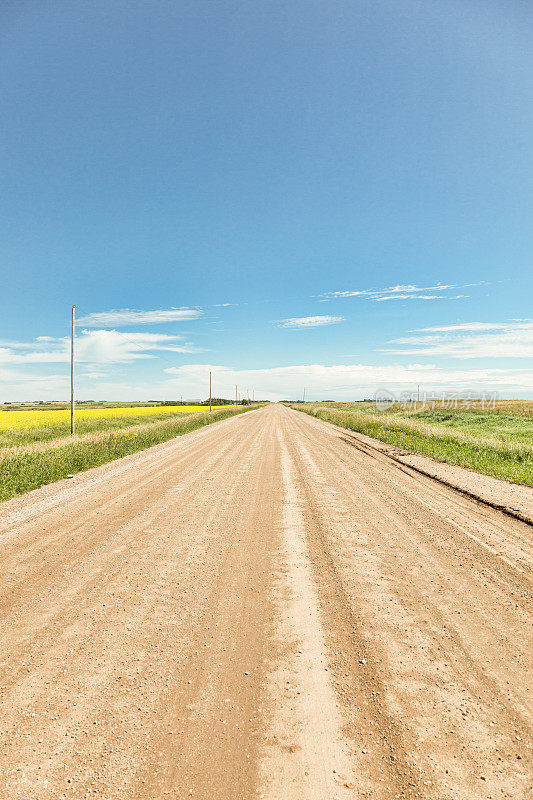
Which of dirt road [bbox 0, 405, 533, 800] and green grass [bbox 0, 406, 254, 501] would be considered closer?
dirt road [bbox 0, 405, 533, 800]

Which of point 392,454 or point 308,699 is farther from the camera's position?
point 392,454

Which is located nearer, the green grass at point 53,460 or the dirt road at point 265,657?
the dirt road at point 265,657

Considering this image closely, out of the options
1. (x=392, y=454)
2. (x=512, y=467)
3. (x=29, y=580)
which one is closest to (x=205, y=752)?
(x=29, y=580)

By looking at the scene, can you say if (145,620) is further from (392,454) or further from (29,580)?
(392,454)

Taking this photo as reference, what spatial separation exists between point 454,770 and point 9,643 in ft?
12.7

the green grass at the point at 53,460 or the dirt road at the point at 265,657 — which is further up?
the green grass at the point at 53,460

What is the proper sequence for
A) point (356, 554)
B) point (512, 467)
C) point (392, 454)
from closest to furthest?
1. point (356, 554)
2. point (512, 467)
3. point (392, 454)

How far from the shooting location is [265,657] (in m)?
3.28

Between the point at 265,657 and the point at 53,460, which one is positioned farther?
the point at 53,460

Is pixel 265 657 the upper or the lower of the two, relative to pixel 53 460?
lower

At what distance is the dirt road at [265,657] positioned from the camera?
2.26 m

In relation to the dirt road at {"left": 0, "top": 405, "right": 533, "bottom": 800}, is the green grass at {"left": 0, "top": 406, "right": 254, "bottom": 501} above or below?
above

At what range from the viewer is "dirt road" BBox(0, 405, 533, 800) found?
89.1 inches

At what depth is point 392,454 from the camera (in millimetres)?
14812
